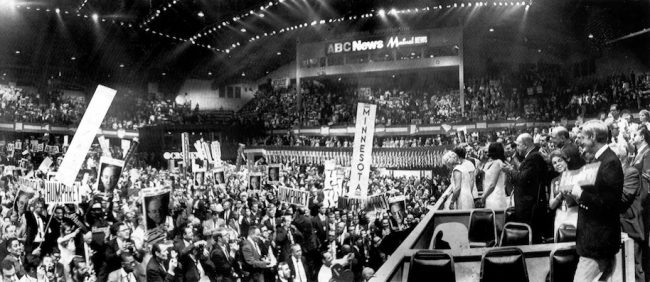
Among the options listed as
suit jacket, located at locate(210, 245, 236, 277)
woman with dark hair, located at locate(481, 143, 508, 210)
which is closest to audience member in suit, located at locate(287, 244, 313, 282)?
suit jacket, located at locate(210, 245, 236, 277)

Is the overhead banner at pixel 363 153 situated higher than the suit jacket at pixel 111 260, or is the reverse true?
the overhead banner at pixel 363 153

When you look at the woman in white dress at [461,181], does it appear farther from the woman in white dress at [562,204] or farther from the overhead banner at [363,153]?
the overhead banner at [363,153]

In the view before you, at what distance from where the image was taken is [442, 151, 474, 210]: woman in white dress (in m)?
6.81

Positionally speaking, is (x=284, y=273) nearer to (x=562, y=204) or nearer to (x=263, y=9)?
(x=562, y=204)

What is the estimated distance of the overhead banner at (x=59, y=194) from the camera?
34.6 feet

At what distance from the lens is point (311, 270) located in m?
10.1

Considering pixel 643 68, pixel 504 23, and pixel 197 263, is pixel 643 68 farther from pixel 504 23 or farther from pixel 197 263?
pixel 197 263

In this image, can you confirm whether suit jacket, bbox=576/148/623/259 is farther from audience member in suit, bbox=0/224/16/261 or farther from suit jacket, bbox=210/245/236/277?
audience member in suit, bbox=0/224/16/261

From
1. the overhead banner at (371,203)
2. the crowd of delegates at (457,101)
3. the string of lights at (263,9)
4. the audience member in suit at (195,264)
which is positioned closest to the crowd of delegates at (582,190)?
the audience member in suit at (195,264)

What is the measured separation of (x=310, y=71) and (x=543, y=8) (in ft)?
45.4

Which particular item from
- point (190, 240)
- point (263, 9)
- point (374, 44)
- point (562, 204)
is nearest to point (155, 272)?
point (190, 240)

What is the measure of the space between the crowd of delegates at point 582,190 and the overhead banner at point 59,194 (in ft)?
22.7

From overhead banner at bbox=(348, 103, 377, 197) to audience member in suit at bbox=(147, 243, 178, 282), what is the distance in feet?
11.7

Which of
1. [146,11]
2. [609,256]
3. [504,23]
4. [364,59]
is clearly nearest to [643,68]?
[504,23]
